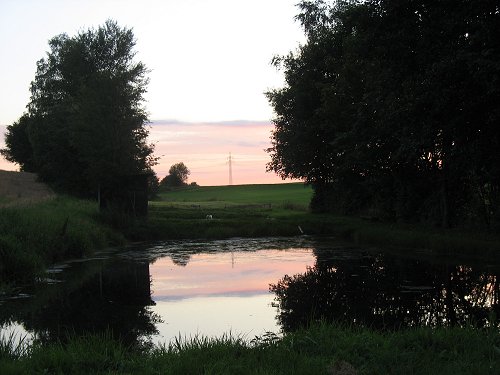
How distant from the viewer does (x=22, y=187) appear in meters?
40.2

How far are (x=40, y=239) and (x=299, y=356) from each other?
13147mm

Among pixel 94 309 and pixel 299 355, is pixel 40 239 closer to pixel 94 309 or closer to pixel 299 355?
pixel 94 309

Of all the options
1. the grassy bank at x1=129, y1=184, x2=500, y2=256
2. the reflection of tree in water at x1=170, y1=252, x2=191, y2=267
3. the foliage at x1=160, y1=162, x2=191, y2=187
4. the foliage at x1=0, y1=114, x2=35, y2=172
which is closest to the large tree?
the foliage at x1=0, y1=114, x2=35, y2=172

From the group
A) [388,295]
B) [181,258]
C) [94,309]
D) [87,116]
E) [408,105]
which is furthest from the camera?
[87,116]

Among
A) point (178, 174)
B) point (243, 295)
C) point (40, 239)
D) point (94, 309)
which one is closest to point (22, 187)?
point (40, 239)

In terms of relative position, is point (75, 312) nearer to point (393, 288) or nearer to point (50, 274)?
point (50, 274)

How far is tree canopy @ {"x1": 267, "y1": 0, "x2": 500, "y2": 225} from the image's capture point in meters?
15.5

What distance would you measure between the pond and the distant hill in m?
15.6

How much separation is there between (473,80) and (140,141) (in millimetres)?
21440

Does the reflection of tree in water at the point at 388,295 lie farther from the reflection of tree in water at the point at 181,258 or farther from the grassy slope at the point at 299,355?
the reflection of tree in water at the point at 181,258

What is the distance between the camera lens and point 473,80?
49.6 ft

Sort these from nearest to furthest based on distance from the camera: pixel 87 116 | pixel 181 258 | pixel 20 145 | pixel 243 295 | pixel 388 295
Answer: pixel 388 295 < pixel 243 295 < pixel 181 258 < pixel 87 116 < pixel 20 145

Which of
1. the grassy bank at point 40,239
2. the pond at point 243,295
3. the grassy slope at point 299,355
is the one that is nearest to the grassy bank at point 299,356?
the grassy slope at point 299,355

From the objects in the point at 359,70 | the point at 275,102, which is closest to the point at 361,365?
the point at 359,70
